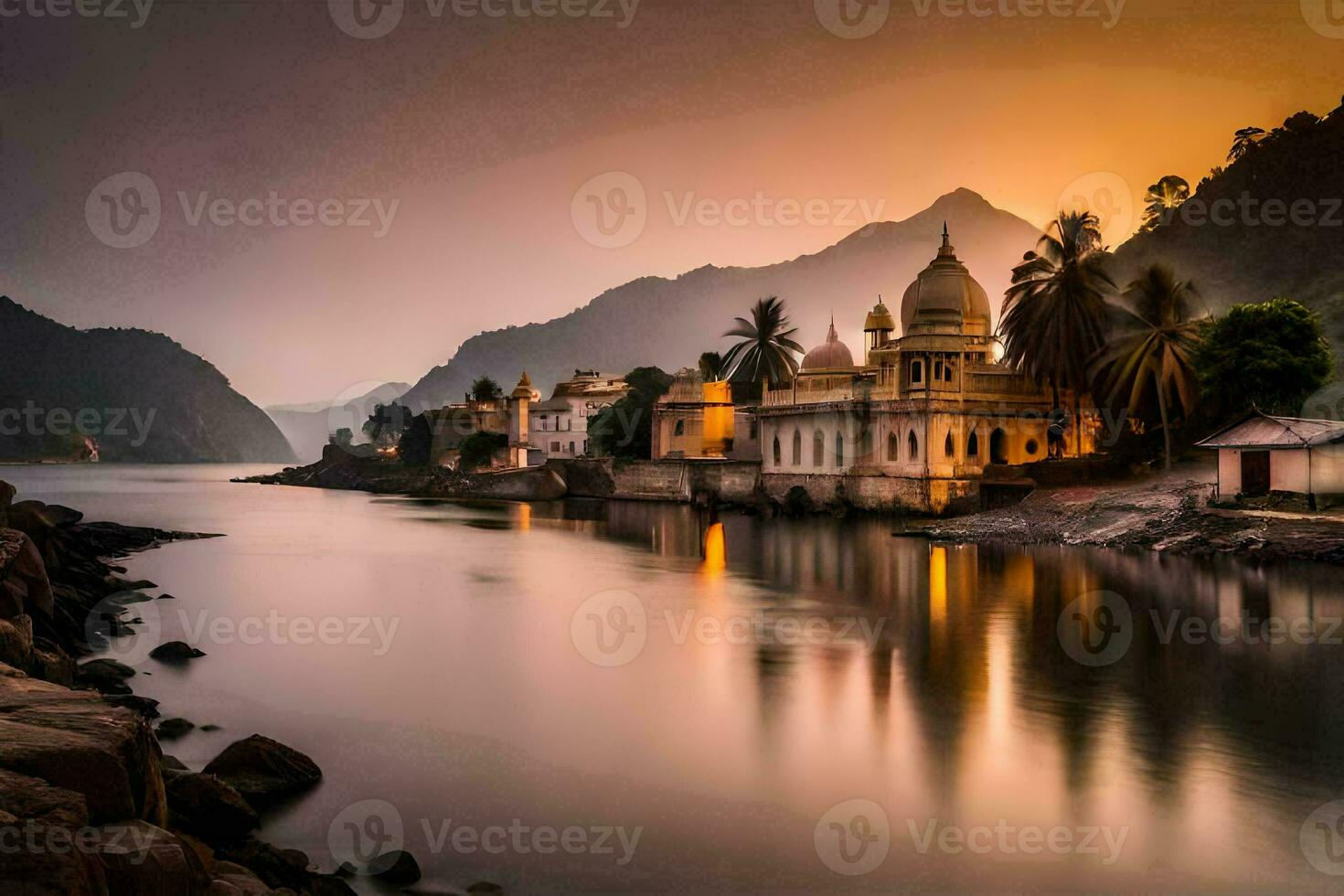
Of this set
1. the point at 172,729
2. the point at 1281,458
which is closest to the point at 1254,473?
the point at 1281,458

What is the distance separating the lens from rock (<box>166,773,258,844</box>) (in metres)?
10.7

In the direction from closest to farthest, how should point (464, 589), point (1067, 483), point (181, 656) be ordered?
1. point (181, 656)
2. point (464, 589)
3. point (1067, 483)

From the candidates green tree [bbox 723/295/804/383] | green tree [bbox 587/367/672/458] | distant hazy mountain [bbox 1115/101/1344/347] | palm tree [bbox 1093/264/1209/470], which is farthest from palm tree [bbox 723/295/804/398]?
palm tree [bbox 1093/264/1209/470]

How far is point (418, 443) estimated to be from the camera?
101m

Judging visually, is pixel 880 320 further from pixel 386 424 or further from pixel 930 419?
pixel 386 424

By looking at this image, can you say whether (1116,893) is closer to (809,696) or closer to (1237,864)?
(1237,864)

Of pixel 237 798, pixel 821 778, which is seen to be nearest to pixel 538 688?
pixel 821 778

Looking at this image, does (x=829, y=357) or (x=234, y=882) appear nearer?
(x=234, y=882)

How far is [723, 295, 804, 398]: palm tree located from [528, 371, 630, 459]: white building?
941cm

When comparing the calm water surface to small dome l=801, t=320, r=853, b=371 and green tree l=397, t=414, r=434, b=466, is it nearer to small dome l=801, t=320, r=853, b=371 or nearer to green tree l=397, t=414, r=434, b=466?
small dome l=801, t=320, r=853, b=371

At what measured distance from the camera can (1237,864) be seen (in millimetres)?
10906

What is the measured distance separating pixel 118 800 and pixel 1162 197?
82.3 meters

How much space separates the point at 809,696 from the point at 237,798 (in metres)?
9.34

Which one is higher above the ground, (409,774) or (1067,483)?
(1067,483)
